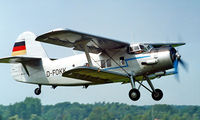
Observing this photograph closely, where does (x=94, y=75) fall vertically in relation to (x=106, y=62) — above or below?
below

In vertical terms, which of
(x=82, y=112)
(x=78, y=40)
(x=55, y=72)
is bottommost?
(x=82, y=112)

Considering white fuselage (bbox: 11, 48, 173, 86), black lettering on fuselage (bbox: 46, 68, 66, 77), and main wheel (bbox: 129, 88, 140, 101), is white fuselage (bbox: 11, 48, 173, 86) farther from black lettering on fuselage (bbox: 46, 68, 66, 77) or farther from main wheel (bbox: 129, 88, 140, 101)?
main wheel (bbox: 129, 88, 140, 101)

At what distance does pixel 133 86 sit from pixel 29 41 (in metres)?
6.48

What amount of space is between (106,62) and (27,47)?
505cm

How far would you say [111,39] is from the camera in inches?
510

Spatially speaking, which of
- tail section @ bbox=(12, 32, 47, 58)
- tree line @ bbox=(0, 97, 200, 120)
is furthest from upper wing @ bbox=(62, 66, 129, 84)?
tree line @ bbox=(0, 97, 200, 120)

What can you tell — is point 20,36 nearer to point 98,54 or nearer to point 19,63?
point 19,63

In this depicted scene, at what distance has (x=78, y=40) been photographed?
12703mm

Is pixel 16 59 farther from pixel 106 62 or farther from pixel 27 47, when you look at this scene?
pixel 106 62

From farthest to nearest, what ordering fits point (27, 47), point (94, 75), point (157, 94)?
1. point (27, 47)
2. point (157, 94)
3. point (94, 75)

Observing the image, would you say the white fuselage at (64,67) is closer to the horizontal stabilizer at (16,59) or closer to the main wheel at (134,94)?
the horizontal stabilizer at (16,59)

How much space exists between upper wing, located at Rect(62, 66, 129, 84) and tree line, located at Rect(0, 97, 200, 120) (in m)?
55.6

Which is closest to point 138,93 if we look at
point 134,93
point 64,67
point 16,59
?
point 134,93

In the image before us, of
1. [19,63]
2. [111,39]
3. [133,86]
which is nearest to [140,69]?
[133,86]
